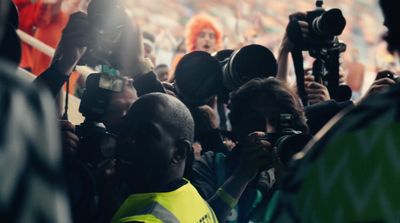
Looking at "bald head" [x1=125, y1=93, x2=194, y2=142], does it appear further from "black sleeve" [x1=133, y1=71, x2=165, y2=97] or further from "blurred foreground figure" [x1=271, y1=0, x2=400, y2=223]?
"blurred foreground figure" [x1=271, y1=0, x2=400, y2=223]

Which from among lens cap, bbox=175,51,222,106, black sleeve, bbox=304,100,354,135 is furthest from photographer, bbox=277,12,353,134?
lens cap, bbox=175,51,222,106

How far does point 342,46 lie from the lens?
3.73m

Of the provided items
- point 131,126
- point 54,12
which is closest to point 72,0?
point 54,12

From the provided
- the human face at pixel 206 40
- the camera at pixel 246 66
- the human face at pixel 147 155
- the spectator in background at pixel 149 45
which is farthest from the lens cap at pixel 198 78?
the human face at pixel 206 40

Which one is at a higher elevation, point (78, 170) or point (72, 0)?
point (78, 170)

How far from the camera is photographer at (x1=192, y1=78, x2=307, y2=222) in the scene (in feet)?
9.11

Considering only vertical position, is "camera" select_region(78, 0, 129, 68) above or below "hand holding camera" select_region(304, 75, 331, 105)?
above

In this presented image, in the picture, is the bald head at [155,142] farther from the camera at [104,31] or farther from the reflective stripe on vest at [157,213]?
the camera at [104,31]

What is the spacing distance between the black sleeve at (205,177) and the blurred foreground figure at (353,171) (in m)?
1.89

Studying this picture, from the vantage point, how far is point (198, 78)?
11.1ft

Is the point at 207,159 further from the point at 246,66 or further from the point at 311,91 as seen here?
the point at 311,91

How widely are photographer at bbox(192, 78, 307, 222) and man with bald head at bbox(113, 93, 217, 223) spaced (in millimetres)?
261

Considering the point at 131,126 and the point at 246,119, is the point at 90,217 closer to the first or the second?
the point at 131,126

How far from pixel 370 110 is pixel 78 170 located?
129 cm
